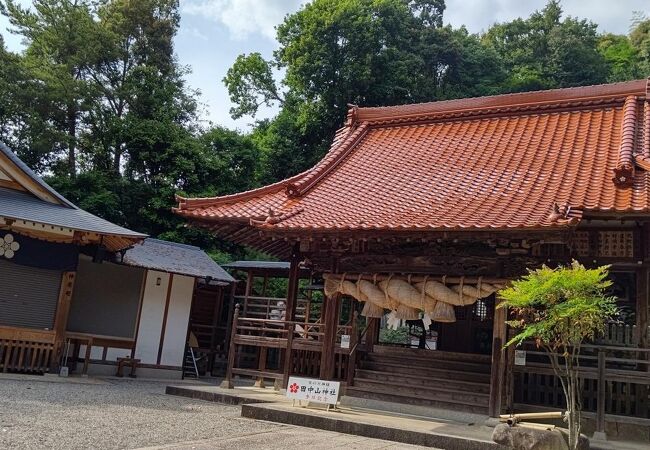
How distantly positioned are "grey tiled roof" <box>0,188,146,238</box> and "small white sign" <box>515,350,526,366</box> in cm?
848

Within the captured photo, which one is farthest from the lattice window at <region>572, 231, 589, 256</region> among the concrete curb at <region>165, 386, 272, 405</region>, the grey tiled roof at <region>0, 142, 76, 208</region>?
the grey tiled roof at <region>0, 142, 76, 208</region>

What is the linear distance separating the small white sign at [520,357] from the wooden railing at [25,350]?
33.9ft

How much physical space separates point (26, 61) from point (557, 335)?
1000 inches

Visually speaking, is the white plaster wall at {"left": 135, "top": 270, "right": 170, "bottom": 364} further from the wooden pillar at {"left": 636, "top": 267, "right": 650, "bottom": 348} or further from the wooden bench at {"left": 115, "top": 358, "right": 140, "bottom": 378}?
the wooden pillar at {"left": 636, "top": 267, "right": 650, "bottom": 348}

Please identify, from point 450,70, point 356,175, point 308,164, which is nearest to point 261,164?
point 308,164

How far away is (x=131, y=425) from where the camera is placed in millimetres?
7590

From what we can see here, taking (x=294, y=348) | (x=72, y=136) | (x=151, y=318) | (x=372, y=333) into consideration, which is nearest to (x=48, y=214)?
(x=151, y=318)

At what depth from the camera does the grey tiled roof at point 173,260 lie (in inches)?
602

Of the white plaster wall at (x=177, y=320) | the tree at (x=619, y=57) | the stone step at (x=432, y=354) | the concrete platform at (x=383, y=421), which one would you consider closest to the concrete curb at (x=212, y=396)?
the concrete platform at (x=383, y=421)

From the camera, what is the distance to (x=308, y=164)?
30766mm

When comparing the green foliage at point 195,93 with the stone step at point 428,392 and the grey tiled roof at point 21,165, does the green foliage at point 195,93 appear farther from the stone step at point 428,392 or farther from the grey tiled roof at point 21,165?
the stone step at point 428,392

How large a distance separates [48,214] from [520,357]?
10.5 metres

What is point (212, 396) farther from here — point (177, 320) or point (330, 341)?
point (177, 320)

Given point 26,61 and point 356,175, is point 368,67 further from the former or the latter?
point 356,175
